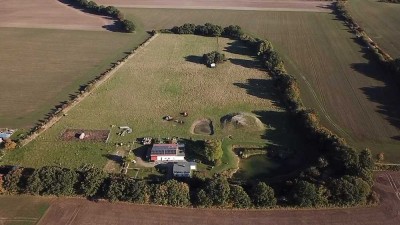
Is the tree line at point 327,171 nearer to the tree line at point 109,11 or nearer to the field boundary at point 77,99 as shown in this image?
the field boundary at point 77,99

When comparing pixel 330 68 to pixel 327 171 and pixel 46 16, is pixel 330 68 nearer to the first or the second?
pixel 327 171

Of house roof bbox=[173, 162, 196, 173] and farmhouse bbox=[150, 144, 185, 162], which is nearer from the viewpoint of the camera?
house roof bbox=[173, 162, 196, 173]

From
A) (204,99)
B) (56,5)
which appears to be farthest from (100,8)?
(204,99)

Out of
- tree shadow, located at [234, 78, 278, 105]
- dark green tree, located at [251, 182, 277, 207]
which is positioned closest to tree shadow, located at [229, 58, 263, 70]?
tree shadow, located at [234, 78, 278, 105]

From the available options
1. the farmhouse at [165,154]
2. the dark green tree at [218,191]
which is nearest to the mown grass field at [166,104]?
the farmhouse at [165,154]

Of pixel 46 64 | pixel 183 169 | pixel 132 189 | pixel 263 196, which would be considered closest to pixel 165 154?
pixel 183 169

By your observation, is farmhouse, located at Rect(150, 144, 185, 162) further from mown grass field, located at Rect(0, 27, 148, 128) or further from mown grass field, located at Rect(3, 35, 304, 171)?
mown grass field, located at Rect(0, 27, 148, 128)

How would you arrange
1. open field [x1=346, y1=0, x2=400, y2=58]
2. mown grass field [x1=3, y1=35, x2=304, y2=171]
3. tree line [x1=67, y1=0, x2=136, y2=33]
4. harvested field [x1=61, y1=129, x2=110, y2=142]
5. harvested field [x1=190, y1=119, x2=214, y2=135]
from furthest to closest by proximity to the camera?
tree line [x1=67, y1=0, x2=136, y2=33] < open field [x1=346, y1=0, x2=400, y2=58] < harvested field [x1=190, y1=119, x2=214, y2=135] < harvested field [x1=61, y1=129, x2=110, y2=142] < mown grass field [x1=3, y1=35, x2=304, y2=171]

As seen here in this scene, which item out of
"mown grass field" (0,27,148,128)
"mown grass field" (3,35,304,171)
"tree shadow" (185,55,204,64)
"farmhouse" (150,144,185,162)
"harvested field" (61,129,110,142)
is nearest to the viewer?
"farmhouse" (150,144,185,162)
